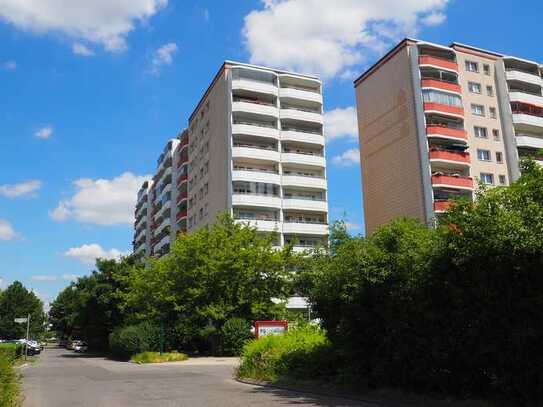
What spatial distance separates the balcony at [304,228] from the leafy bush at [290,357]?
34.0 meters

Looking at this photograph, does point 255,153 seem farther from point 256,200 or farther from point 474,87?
point 474,87

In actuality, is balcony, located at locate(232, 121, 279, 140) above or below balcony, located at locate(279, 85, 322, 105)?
below

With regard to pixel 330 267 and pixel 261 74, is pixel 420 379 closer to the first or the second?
pixel 330 267

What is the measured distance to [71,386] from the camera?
60.0 feet

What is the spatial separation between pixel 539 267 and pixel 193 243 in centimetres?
2848

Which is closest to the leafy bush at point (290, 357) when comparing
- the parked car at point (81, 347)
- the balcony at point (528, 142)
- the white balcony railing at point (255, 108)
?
the white balcony railing at point (255, 108)

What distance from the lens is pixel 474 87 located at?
5262 cm

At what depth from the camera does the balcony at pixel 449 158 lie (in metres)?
47.5

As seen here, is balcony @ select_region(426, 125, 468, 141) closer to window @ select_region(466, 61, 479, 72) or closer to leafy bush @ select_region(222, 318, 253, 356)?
window @ select_region(466, 61, 479, 72)

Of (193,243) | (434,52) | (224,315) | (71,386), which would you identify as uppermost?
(434,52)

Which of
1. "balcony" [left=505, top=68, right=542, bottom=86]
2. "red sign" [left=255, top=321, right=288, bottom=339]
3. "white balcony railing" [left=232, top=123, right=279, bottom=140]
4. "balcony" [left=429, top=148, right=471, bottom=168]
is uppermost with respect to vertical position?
"balcony" [left=505, top=68, right=542, bottom=86]

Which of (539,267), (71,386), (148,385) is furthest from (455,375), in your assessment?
(71,386)

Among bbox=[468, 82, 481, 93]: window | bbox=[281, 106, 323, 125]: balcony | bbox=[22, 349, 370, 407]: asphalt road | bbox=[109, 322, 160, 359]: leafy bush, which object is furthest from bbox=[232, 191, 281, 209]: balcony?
bbox=[22, 349, 370, 407]: asphalt road

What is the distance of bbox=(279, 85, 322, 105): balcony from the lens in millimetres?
57938
